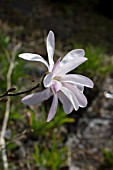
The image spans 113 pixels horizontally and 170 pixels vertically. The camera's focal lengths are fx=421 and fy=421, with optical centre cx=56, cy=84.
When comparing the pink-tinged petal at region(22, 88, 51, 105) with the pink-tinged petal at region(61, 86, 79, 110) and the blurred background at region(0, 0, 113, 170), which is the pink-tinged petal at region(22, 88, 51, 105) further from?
the blurred background at region(0, 0, 113, 170)

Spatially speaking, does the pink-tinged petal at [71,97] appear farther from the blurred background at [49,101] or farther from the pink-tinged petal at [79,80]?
the blurred background at [49,101]

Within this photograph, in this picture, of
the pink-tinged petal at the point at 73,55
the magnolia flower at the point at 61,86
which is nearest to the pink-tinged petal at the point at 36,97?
the magnolia flower at the point at 61,86

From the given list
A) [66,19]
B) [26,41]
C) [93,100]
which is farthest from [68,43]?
[93,100]

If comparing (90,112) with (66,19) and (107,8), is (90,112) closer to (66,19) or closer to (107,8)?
(66,19)

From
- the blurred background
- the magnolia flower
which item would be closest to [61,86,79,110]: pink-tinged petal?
the magnolia flower

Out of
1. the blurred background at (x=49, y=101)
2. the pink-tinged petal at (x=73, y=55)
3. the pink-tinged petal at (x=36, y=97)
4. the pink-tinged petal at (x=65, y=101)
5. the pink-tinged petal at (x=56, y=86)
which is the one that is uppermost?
the pink-tinged petal at (x=73, y=55)

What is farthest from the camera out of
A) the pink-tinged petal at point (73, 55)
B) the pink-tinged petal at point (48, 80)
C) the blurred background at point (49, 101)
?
the blurred background at point (49, 101)

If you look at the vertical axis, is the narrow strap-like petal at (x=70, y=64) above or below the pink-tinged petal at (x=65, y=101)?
above
